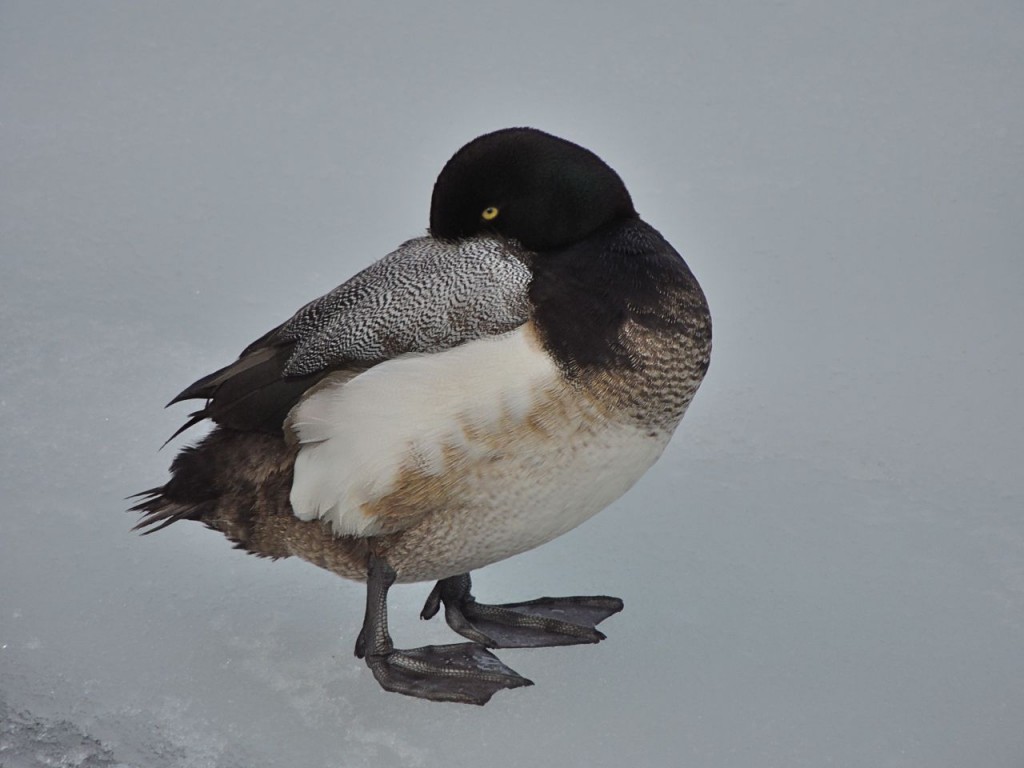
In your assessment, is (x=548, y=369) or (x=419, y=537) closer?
(x=548, y=369)

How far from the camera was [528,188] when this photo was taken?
3.36 meters

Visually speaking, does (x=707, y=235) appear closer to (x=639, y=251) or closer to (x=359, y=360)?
(x=639, y=251)

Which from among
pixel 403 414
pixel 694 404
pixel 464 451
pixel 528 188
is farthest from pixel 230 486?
pixel 694 404

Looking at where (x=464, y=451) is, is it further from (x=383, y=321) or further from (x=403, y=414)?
(x=383, y=321)

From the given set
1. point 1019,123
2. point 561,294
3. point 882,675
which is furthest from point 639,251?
point 1019,123

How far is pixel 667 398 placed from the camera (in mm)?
3305

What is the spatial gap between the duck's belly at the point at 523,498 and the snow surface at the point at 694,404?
0.40m

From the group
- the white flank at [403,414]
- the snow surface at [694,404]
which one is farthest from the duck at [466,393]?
the snow surface at [694,404]

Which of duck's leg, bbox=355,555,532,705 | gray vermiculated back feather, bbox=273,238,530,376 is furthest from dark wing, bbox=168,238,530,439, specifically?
duck's leg, bbox=355,555,532,705

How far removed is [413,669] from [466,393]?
31.7 inches

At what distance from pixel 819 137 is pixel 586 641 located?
2.85m

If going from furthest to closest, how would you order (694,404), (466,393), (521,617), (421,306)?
(694,404), (521,617), (421,306), (466,393)

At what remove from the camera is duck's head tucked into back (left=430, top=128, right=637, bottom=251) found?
335 cm

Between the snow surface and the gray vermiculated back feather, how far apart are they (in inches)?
33.7
